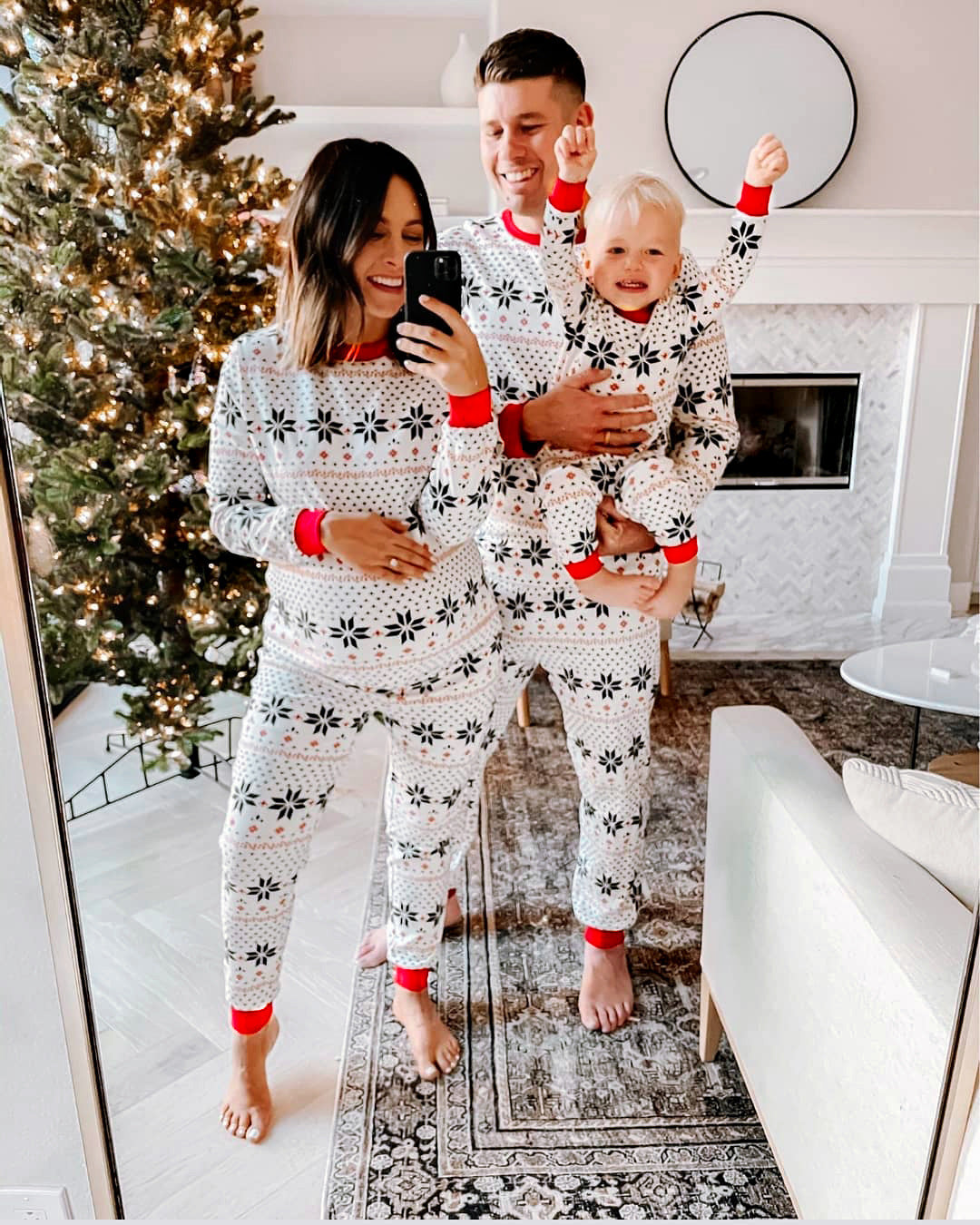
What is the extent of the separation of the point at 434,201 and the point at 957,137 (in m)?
0.52

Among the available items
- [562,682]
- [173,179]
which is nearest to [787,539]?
[562,682]

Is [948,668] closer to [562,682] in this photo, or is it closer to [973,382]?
[973,382]

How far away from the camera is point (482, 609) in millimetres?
1070

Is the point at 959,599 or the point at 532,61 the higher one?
the point at 532,61

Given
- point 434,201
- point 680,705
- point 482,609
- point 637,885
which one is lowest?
point 637,885

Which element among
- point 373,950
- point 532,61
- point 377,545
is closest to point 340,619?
point 377,545

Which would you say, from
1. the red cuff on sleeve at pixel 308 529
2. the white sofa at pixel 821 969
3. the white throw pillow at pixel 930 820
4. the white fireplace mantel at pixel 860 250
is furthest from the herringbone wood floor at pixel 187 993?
the white fireplace mantel at pixel 860 250

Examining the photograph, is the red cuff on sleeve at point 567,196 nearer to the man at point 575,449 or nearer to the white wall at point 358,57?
the man at point 575,449

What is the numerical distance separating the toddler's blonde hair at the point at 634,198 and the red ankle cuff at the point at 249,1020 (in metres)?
0.96

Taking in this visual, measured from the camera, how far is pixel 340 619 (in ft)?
3.24

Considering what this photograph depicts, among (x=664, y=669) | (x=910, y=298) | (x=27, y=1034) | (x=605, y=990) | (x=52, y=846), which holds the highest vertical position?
(x=910, y=298)

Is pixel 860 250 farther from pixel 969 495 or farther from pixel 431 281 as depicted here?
pixel 431 281

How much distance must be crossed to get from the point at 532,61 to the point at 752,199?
0.84 feet

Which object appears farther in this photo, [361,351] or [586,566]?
[586,566]
